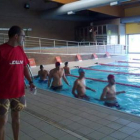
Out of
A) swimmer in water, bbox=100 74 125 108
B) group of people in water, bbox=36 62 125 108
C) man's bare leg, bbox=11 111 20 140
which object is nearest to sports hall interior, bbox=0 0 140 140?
man's bare leg, bbox=11 111 20 140

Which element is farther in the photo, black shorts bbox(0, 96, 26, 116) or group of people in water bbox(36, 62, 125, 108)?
group of people in water bbox(36, 62, 125, 108)

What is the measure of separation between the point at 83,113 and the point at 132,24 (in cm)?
1731

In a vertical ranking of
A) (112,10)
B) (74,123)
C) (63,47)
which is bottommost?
(74,123)

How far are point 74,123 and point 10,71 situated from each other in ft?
4.64

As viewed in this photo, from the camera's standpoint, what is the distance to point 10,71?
1.95 m

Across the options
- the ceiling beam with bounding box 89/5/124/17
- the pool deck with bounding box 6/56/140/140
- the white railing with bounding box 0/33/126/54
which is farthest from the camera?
the ceiling beam with bounding box 89/5/124/17

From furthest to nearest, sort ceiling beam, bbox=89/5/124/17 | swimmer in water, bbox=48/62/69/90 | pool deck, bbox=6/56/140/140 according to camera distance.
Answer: ceiling beam, bbox=89/5/124/17 → swimmer in water, bbox=48/62/69/90 → pool deck, bbox=6/56/140/140

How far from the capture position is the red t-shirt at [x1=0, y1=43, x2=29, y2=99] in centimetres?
190

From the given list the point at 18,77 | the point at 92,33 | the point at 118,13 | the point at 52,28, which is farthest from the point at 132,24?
the point at 18,77

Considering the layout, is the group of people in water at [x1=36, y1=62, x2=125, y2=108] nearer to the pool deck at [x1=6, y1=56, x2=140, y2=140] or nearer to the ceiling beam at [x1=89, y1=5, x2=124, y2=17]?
the pool deck at [x1=6, y1=56, x2=140, y2=140]

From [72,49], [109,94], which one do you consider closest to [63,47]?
[72,49]

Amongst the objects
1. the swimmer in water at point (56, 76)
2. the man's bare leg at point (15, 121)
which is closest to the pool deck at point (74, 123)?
the man's bare leg at point (15, 121)

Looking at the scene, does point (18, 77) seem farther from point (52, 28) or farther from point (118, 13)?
point (118, 13)

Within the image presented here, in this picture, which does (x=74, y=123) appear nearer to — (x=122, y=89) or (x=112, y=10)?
(x=122, y=89)
